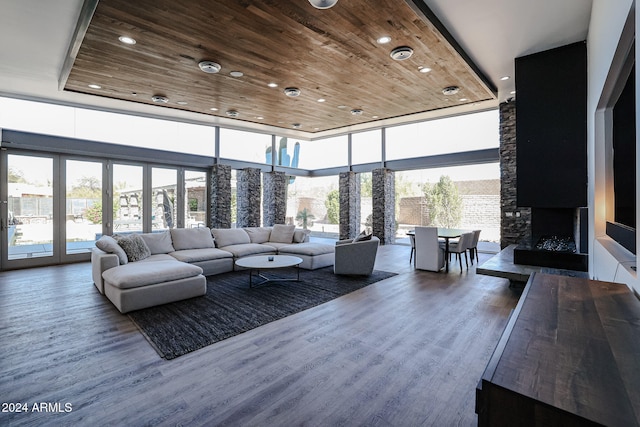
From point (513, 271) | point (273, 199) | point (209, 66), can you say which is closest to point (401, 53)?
point (209, 66)

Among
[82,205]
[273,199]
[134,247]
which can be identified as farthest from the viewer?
[273,199]

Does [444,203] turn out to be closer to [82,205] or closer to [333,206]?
[333,206]

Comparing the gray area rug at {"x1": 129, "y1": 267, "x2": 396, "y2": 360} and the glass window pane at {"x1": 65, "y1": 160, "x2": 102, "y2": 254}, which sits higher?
the glass window pane at {"x1": 65, "y1": 160, "x2": 102, "y2": 254}

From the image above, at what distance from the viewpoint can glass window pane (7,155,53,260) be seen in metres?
6.24

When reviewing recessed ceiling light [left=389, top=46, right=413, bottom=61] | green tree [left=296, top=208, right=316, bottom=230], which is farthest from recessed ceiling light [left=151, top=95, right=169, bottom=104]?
green tree [left=296, top=208, right=316, bottom=230]

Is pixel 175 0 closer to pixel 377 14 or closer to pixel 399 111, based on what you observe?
pixel 377 14

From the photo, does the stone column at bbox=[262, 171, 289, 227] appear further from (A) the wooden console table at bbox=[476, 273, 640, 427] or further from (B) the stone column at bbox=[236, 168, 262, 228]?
(A) the wooden console table at bbox=[476, 273, 640, 427]

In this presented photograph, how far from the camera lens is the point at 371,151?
33.5ft

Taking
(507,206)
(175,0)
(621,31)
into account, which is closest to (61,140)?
(175,0)

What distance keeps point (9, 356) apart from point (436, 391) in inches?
139

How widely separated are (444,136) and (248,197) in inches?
234

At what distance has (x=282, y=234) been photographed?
24.0ft

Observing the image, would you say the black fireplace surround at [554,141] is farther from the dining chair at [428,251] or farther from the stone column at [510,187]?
the stone column at [510,187]

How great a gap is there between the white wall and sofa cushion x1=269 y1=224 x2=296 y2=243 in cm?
533
